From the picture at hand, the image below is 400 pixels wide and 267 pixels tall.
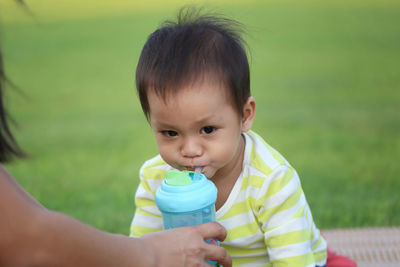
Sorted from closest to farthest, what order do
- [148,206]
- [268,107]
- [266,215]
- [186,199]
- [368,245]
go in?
1. [186,199]
2. [266,215]
3. [148,206]
4. [368,245]
5. [268,107]

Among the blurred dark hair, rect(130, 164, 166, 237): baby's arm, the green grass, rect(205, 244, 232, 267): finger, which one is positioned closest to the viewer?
the blurred dark hair

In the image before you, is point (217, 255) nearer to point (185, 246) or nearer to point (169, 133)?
point (185, 246)

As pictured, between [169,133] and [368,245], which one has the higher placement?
[169,133]

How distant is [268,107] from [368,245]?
329cm

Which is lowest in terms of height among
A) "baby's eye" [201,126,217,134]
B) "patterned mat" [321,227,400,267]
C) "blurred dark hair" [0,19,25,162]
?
"patterned mat" [321,227,400,267]

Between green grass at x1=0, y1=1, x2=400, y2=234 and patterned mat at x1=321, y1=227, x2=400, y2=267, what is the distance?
41 centimetres

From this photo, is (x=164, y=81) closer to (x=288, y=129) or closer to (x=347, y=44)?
(x=288, y=129)

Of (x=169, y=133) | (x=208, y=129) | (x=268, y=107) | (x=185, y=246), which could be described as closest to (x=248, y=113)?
(x=208, y=129)

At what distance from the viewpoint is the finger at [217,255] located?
1.59 meters

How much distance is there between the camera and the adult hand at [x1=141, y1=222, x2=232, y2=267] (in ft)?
4.81

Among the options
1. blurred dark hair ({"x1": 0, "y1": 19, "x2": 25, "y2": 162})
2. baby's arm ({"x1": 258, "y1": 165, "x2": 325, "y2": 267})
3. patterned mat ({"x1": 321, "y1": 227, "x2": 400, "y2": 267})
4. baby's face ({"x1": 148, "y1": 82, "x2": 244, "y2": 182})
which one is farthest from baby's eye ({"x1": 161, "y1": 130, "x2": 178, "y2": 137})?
patterned mat ({"x1": 321, "y1": 227, "x2": 400, "y2": 267})

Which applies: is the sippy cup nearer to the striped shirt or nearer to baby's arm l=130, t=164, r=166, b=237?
the striped shirt

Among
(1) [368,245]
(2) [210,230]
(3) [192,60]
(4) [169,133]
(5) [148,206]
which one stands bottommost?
(1) [368,245]

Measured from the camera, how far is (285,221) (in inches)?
72.4
